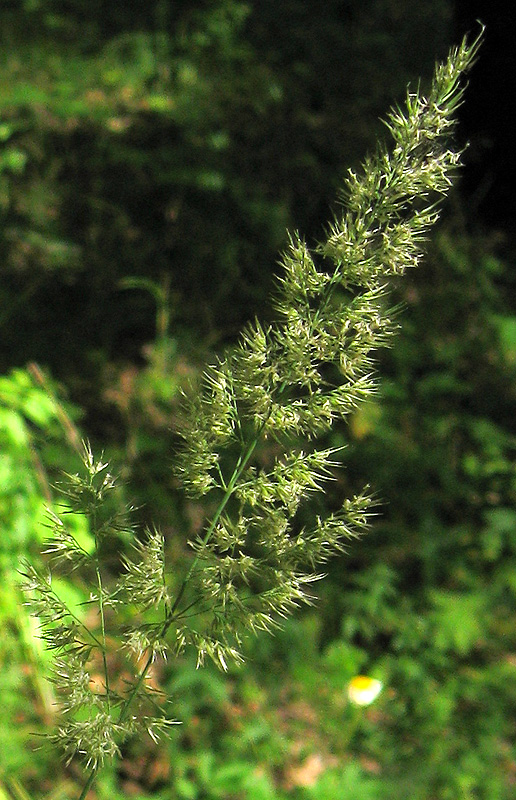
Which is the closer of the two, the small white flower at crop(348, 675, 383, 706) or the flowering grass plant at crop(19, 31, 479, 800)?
the flowering grass plant at crop(19, 31, 479, 800)

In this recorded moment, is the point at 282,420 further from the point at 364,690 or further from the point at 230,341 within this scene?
the point at 230,341

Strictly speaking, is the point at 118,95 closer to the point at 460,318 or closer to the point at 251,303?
the point at 251,303

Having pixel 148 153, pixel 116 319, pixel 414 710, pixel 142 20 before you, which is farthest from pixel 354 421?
pixel 142 20

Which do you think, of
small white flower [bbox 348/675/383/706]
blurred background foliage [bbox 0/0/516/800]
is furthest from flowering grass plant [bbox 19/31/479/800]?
small white flower [bbox 348/675/383/706]

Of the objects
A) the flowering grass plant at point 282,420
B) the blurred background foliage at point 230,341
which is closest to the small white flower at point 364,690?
the blurred background foliage at point 230,341

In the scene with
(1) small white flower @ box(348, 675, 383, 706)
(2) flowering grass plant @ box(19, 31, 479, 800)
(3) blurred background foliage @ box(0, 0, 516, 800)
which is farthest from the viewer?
(3) blurred background foliage @ box(0, 0, 516, 800)

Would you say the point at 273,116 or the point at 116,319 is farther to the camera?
the point at 273,116

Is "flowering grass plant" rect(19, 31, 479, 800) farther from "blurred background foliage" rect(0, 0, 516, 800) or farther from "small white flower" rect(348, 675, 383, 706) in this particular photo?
"small white flower" rect(348, 675, 383, 706)

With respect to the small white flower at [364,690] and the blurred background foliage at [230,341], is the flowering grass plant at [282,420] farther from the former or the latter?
the small white flower at [364,690]

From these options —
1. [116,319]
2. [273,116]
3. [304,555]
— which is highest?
Result: [304,555]
